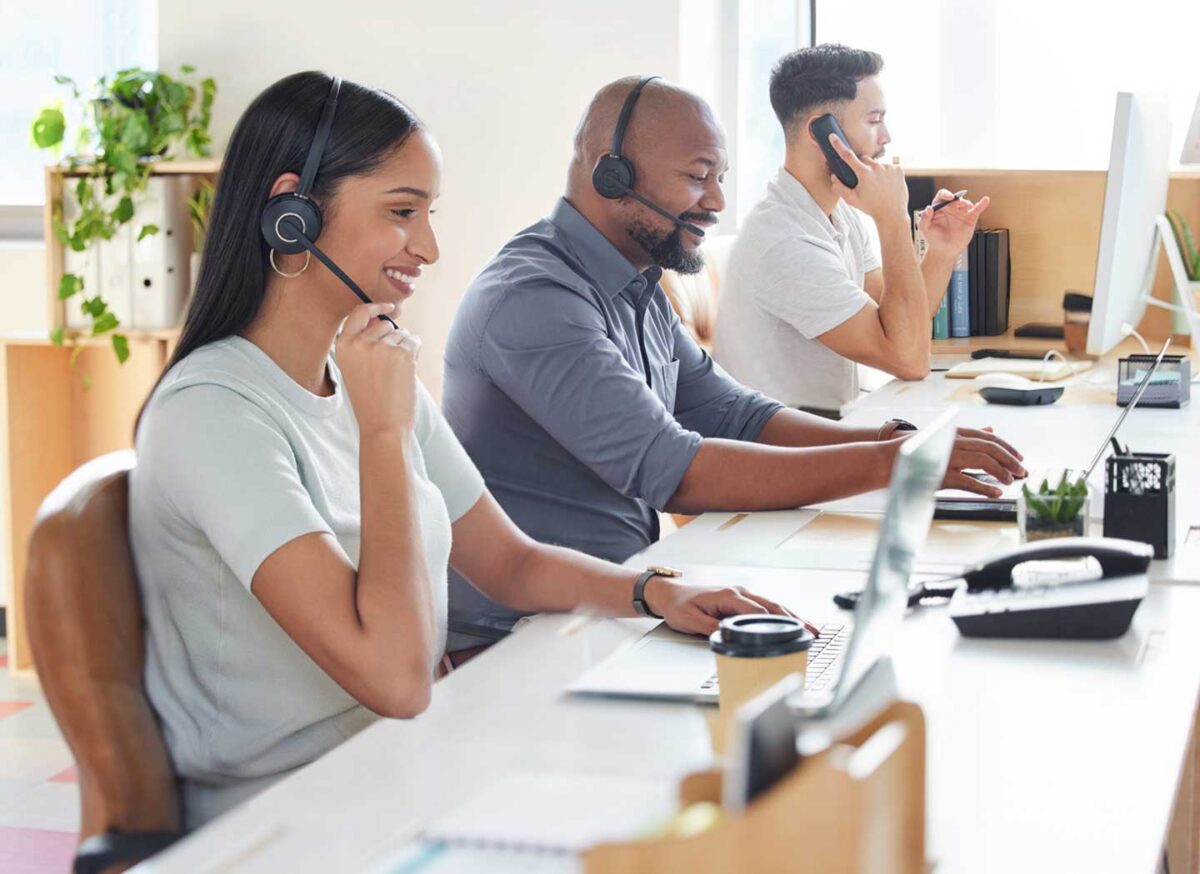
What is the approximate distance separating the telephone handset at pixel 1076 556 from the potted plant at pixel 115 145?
101 inches

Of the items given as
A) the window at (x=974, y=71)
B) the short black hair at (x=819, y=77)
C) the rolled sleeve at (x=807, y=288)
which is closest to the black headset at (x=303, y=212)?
the rolled sleeve at (x=807, y=288)

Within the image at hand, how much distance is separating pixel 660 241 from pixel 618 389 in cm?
33

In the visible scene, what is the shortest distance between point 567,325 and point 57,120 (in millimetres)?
2176

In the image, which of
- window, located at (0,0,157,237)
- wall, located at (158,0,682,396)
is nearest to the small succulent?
wall, located at (158,0,682,396)

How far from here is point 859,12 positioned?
4.23 meters

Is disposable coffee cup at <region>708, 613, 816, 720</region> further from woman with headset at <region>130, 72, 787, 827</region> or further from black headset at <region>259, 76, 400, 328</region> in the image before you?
black headset at <region>259, 76, 400, 328</region>

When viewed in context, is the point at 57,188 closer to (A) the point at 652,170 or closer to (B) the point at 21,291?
(B) the point at 21,291

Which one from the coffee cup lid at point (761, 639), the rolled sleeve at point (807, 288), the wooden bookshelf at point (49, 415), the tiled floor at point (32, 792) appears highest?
the rolled sleeve at point (807, 288)

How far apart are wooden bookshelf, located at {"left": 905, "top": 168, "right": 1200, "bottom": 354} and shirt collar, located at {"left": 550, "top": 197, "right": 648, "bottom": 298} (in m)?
1.96

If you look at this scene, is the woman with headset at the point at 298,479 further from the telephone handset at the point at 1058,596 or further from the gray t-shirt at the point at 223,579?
the telephone handset at the point at 1058,596

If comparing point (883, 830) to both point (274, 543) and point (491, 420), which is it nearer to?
point (274, 543)

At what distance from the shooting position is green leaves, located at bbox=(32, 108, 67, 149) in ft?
12.0

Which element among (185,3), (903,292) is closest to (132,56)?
(185,3)

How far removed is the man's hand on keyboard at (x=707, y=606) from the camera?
140 cm
